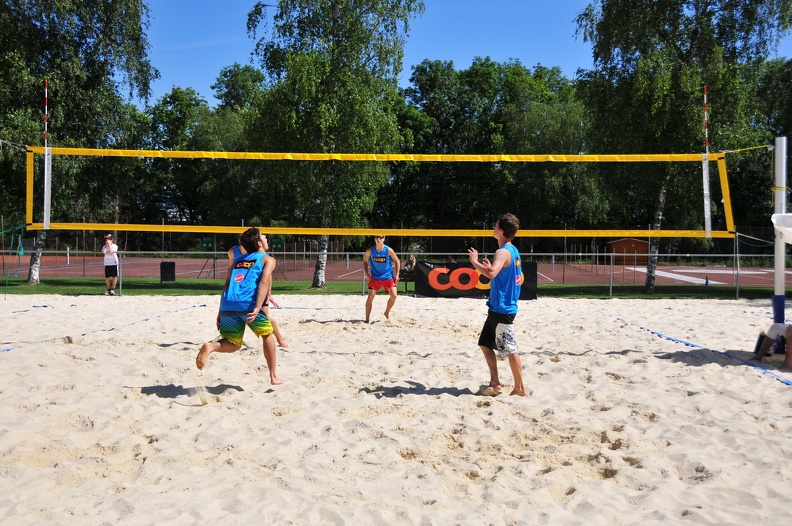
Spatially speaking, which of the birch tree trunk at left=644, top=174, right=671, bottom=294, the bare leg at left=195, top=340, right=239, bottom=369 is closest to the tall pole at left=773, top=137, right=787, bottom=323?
the bare leg at left=195, top=340, right=239, bottom=369

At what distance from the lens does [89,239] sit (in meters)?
35.2

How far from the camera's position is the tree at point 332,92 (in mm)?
16344

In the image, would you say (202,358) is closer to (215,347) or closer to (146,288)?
(215,347)

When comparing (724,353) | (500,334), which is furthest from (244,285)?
(724,353)

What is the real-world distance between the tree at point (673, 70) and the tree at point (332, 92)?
530cm

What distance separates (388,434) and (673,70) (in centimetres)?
1486

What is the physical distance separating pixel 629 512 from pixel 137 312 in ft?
29.5

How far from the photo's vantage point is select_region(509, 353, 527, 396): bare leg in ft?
16.1

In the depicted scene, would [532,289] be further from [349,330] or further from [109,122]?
[109,122]

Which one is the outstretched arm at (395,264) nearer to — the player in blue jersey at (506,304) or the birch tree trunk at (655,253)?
the player in blue jersey at (506,304)

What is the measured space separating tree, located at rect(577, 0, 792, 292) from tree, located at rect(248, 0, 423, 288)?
209 inches

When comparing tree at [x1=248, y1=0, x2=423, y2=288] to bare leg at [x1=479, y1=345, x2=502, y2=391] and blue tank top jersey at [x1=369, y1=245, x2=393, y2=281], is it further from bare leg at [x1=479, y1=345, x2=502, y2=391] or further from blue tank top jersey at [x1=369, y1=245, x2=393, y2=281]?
bare leg at [x1=479, y1=345, x2=502, y2=391]

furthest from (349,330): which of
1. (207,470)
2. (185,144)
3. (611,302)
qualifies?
(185,144)

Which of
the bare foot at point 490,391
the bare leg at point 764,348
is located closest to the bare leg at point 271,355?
the bare foot at point 490,391
